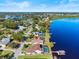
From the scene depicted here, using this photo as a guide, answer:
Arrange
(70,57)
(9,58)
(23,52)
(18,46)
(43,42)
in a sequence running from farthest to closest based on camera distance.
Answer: (43,42) → (18,46) → (23,52) → (70,57) → (9,58)

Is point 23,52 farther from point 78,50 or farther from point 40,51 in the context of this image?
point 78,50

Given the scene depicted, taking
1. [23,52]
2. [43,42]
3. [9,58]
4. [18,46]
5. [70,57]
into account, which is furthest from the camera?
[43,42]

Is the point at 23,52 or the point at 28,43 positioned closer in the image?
the point at 23,52

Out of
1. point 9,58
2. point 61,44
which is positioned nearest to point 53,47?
point 61,44

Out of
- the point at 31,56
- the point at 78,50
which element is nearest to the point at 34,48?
the point at 31,56

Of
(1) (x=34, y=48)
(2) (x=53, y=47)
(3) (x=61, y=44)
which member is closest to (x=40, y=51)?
(1) (x=34, y=48)

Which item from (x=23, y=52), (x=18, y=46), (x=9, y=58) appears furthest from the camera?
(x=18, y=46)

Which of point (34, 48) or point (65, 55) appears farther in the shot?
point (34, 48)

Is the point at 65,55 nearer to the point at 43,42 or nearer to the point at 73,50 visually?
the point at 73,50
